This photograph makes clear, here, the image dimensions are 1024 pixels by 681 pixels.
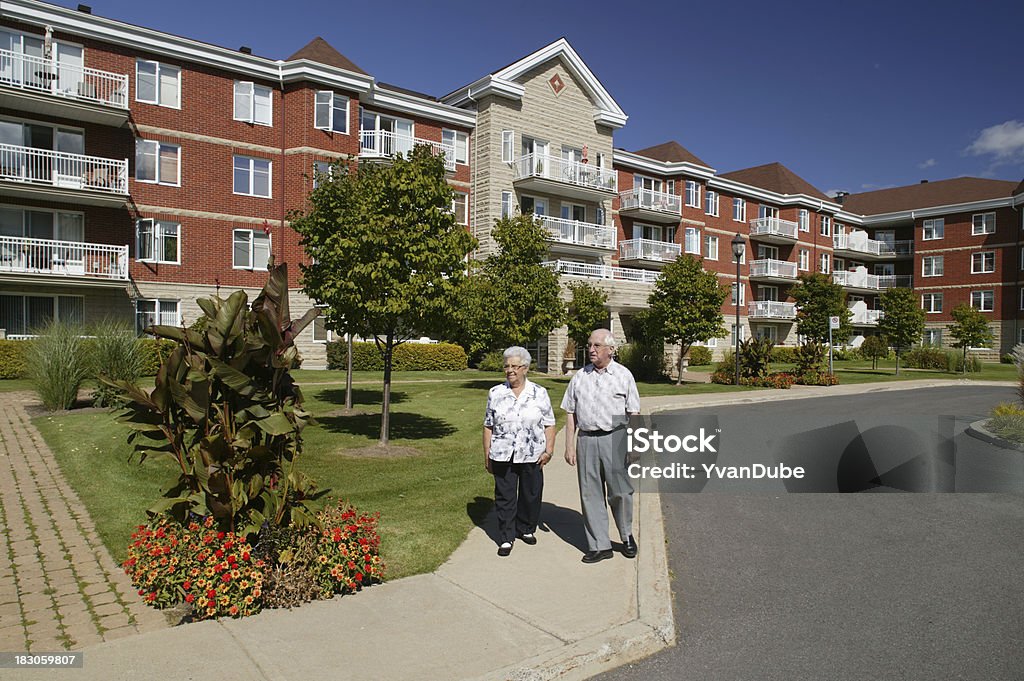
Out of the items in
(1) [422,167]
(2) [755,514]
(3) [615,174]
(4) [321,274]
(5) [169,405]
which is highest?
(3) [615,174]

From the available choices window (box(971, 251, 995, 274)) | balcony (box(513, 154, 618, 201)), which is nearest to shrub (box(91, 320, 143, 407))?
balcony (box(513, 154, 618, 201))

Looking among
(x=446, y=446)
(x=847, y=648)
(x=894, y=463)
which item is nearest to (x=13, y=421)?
(x=446, y=446)

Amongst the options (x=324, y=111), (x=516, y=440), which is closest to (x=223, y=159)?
(x=324, y=111)

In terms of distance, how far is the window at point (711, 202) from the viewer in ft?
157

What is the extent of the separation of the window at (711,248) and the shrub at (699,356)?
8081mm

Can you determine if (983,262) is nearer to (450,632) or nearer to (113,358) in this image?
(113,358)

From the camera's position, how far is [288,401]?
523cm

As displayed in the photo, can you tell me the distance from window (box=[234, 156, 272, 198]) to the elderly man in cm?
2641

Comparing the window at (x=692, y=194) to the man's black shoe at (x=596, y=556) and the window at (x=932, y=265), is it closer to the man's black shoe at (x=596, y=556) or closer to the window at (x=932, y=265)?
the window at (x=932, y=265)

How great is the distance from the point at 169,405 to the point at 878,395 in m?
23.4

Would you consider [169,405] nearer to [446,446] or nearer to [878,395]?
[446,446]

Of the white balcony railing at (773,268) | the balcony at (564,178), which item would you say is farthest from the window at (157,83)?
the white balcony railing at (773,268)

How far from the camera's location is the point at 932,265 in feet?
189

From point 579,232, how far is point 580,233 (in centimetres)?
15
